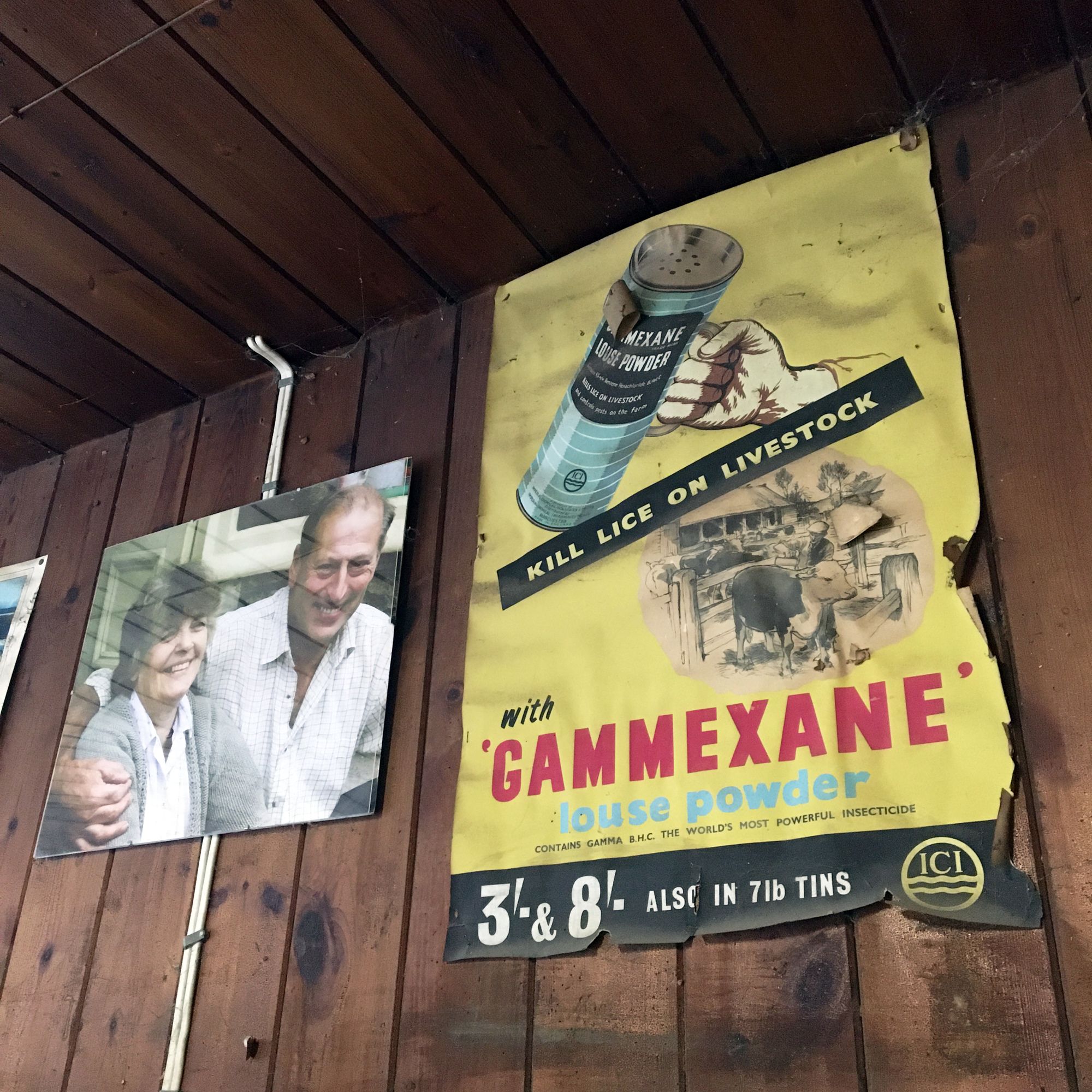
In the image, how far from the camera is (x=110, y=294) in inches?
57.5

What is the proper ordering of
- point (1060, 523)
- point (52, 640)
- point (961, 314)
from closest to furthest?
point (1060, 523) → point (961, 314) → point (52, 640)

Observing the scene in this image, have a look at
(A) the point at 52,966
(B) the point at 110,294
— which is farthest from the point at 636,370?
(A) the point at 52,966

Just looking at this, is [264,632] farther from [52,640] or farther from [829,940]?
[829,940]

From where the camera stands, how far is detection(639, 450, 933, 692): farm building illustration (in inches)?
38.1

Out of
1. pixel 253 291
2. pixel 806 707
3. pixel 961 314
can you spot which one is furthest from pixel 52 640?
pixel 961 314

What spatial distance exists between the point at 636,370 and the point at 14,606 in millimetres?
1049

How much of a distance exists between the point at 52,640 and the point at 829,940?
1176 millimetres

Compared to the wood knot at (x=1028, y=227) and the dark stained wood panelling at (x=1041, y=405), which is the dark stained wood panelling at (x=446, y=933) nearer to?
the dark stained wood panelling at (x=1041, y=405)

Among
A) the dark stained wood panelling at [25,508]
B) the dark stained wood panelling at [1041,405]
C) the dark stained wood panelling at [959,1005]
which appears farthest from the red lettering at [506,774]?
the dark stained wood panelling at [25,508]

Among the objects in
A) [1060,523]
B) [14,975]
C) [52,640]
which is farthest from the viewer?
[52,640]

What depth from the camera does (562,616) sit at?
114 centimetres

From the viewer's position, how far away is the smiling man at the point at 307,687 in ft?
3.92

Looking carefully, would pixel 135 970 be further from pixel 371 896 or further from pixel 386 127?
pixel 386 127

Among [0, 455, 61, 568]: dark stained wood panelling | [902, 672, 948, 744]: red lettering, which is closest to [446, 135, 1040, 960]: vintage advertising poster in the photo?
[902, 672, 948, 744]: red lettering
